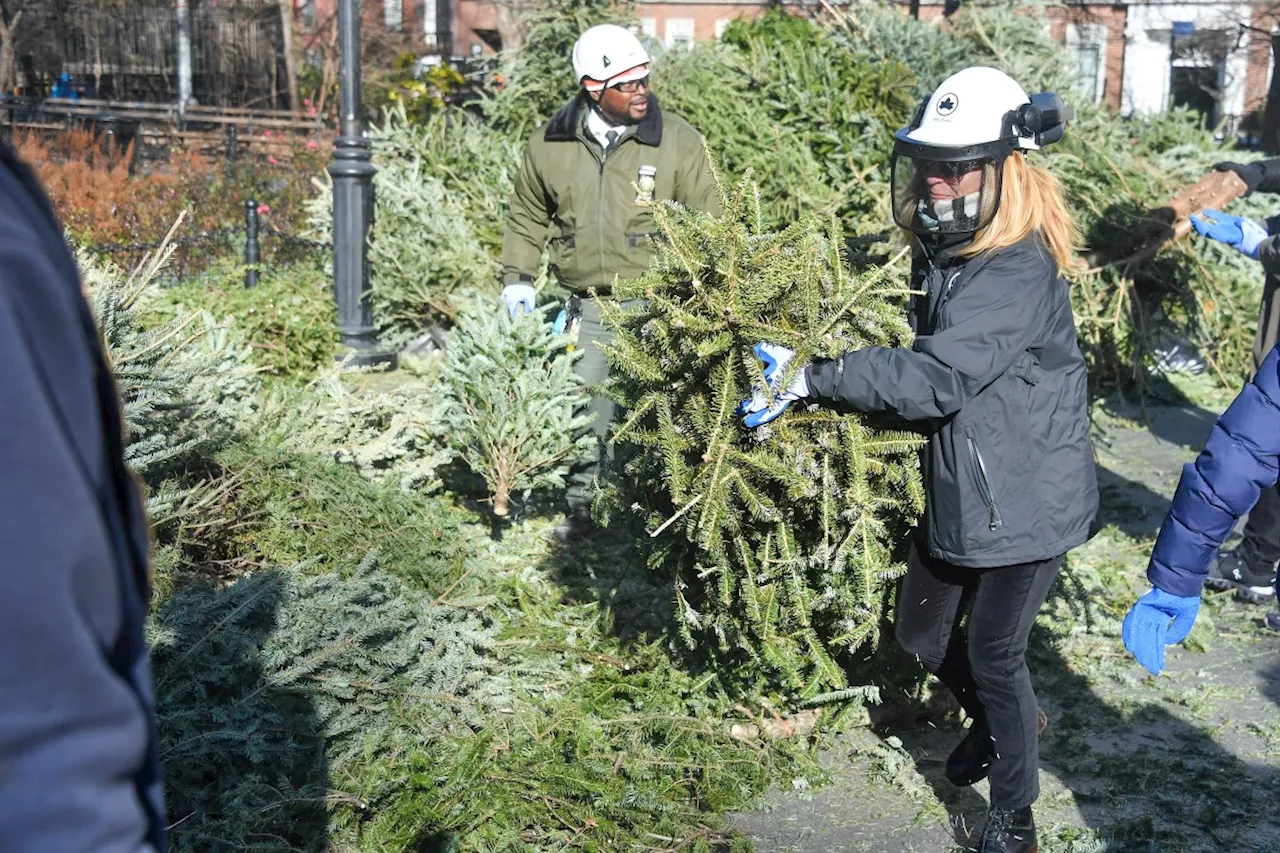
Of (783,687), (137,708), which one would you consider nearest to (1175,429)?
(783,687)

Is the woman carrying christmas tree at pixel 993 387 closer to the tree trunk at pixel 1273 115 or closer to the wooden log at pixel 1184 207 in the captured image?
the wooden log at pixel 1184 207

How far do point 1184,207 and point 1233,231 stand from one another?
0.28 meters

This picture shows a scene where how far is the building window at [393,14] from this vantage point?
1198 inches

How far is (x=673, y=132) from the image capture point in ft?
18.4

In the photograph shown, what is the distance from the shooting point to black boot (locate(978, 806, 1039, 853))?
3455 mm

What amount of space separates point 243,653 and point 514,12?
22.0 m

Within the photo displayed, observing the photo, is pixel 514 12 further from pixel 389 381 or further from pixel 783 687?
pixel 783 687

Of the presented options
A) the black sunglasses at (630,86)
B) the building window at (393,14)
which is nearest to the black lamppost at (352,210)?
the black sunglasses at (630,86)

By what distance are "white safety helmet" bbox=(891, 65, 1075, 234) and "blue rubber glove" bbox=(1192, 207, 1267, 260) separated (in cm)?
299

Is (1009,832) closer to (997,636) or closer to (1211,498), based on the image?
(997,636)

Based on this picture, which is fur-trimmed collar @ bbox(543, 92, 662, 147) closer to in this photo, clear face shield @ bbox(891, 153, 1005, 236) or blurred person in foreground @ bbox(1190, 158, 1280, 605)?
clear face shield @ bbox(891, 153, 1005, 236)

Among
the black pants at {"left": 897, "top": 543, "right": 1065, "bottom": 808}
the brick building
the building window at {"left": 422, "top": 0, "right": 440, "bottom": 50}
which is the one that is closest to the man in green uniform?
the black pants at {"left": 897, "top": 543, "right": 1065, "bottom": 808}

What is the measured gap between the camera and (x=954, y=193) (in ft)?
11.1

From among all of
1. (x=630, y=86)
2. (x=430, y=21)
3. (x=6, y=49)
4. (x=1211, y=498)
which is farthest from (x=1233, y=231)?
(x=430, y=21)
